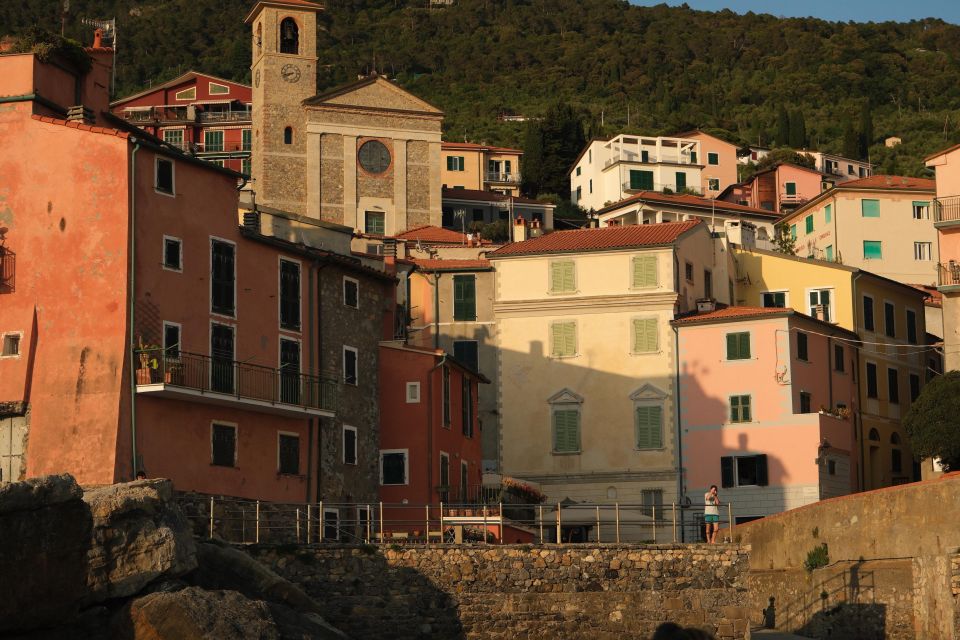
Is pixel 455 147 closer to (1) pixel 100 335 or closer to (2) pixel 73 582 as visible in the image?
(1) pixel 100 335

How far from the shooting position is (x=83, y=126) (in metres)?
39.9

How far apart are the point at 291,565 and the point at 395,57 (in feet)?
428

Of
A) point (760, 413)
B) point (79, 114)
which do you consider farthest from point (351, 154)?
point (79, 114)

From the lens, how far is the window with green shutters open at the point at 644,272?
196 ft

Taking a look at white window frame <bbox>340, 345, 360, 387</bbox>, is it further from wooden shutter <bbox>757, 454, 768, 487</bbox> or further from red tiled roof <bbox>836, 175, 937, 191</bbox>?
red tiled roof <bbox>836, 175, 937, 191</bbox>

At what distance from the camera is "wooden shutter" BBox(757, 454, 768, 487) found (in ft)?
184

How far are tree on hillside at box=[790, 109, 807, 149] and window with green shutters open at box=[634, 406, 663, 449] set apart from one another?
78033 millimetres

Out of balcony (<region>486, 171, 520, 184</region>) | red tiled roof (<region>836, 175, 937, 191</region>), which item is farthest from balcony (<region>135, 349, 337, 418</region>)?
balcony (<region>486, 171, 520, 184</region>)

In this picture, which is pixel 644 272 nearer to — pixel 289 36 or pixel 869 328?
pixel 869 328

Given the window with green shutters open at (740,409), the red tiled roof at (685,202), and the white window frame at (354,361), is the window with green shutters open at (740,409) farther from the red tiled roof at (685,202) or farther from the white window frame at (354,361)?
the red tiled roof at (685,202)

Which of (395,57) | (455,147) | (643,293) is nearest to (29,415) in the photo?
(643,293)

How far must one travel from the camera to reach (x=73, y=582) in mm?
30828

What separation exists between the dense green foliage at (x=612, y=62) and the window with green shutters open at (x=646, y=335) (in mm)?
68528

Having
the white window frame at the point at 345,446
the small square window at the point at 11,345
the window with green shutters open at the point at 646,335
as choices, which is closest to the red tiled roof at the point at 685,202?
the window with green shutters open at the point at 646,335
